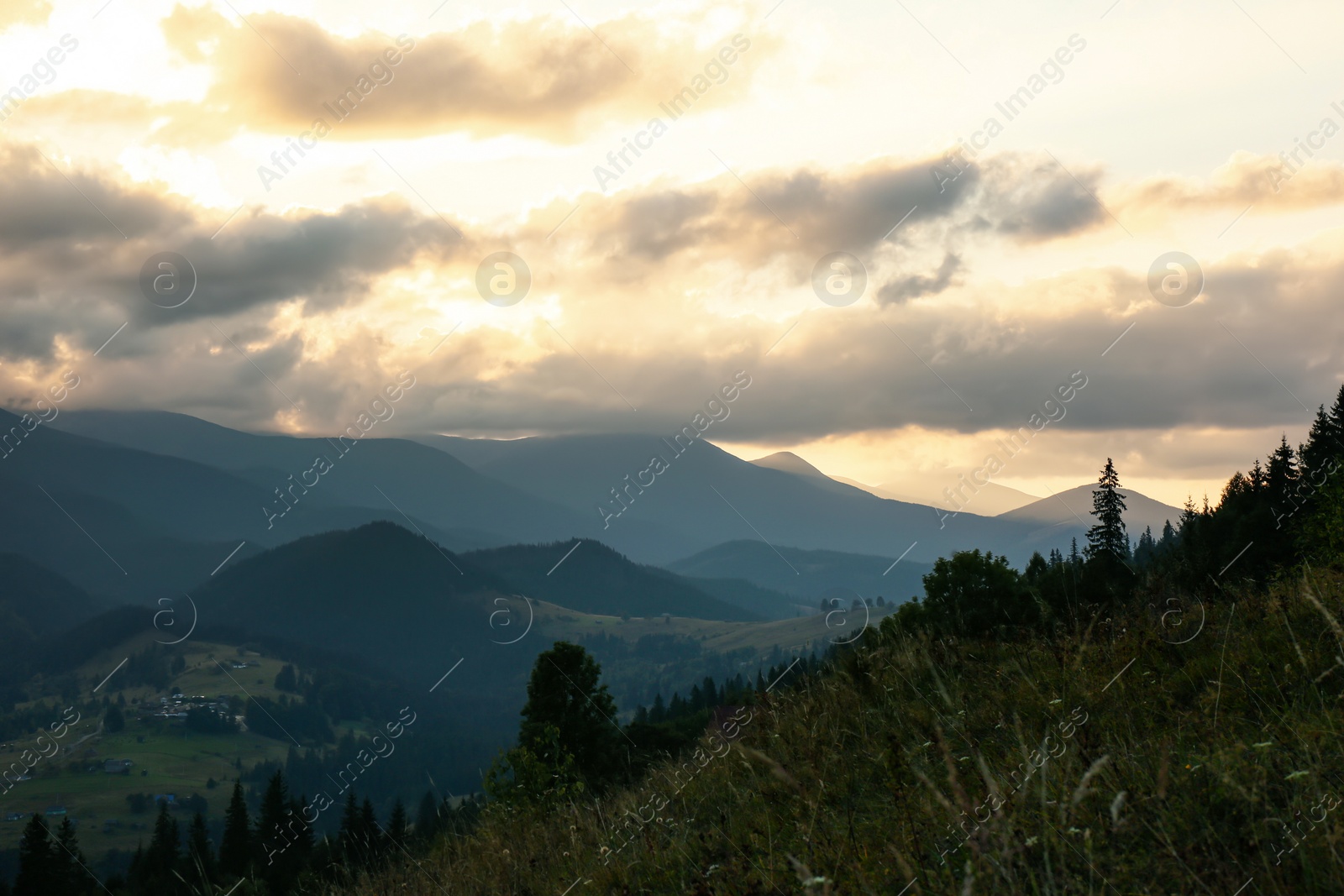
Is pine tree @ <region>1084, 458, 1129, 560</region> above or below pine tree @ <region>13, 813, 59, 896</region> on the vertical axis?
above

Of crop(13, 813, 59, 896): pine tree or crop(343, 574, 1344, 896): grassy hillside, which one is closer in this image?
crop(343, 574, 1344, 896): grassy hillside

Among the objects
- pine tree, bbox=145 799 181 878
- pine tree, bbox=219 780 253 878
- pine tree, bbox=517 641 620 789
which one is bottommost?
pine tree, bbox=145 799 181 878

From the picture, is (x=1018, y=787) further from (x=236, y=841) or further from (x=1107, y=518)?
(x=236, y=841)

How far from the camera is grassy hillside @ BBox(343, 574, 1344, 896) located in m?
4.20

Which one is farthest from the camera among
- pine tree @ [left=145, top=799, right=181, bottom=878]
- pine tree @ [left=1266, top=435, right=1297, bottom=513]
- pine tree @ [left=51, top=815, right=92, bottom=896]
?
pine tree @ [left=145, top=799, right=181, bottom=878]

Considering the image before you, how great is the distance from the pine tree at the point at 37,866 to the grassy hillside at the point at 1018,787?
93198 millimetres

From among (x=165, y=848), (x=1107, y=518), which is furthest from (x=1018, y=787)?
(x=165, y=848)

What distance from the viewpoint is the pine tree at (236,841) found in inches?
3418

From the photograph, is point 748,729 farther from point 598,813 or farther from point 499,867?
point 499,867

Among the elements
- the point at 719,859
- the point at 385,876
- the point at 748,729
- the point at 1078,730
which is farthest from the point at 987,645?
the point at 385,876

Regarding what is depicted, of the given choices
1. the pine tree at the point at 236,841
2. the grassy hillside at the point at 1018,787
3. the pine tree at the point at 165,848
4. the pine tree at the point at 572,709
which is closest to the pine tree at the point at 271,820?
the pine tree at the point at 236,841

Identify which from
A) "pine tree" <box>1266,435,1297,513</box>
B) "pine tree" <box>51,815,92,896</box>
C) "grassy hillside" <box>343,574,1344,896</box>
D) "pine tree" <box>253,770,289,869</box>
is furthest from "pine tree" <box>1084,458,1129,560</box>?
"pine tree" <box>51,815,92,896</box>

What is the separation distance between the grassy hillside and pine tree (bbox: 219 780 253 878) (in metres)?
93.2

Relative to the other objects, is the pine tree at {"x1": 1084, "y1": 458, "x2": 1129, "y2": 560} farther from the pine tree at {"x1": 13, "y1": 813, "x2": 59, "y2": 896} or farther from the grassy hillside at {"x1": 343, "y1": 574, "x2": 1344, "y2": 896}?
the pine tree at {"x1": 13, "y1": 813, "x2": 59, "y2": 896}
